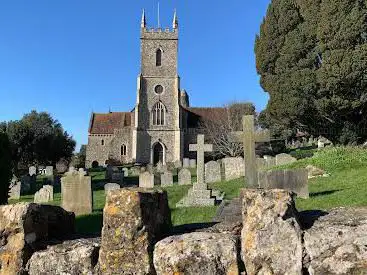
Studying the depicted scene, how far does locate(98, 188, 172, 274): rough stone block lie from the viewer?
2.91m

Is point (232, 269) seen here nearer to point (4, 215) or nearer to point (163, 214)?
point (163, 214)

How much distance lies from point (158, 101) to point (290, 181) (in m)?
43.2

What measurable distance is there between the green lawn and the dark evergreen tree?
3180 millimetres

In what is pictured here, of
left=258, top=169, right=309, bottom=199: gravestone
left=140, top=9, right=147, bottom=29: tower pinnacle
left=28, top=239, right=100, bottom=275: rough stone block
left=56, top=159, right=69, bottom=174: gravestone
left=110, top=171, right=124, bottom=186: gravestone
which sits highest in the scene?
left=140, top=9, right=147, bottom=29: tower pinnacle

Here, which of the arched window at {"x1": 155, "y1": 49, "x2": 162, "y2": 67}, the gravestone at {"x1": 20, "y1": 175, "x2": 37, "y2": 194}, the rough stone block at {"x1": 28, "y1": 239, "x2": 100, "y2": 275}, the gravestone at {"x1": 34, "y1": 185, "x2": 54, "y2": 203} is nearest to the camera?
the rough stone block at {"x1": 28, "y1": 239, "x2": 100, "y2": 275}

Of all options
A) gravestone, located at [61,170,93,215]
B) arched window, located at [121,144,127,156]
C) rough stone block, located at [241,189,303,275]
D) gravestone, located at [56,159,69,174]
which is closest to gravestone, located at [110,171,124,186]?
gravestone, located at [61,170,93,215]

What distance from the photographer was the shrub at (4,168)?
34.8ft

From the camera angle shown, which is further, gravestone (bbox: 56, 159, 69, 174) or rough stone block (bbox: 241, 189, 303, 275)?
gravestone (bbox: 56, 159, 69, 174)

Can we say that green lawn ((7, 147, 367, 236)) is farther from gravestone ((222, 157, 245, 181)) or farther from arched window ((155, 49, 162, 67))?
arched window ((155, 49, 162, 67))

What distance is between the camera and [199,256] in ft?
9.27

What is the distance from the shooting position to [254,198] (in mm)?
2922

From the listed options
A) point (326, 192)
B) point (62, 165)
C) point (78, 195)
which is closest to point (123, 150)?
point (62, 165)

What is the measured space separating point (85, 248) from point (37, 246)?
0.41 metres

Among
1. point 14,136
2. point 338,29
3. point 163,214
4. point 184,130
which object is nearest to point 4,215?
point 163,214
